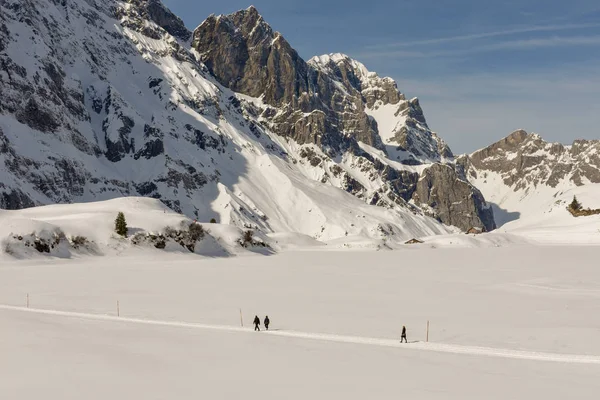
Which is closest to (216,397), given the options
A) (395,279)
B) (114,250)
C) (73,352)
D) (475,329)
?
(73,352)

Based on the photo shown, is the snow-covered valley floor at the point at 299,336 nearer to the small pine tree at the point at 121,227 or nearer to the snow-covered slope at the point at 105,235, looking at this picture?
the snow-covered slope at the point at 105,235

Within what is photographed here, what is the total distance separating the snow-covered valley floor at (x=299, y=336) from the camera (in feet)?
62.7

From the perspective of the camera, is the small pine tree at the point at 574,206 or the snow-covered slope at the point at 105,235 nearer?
the snow-covered slope at the point at 105,235

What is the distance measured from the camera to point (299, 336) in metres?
30.9

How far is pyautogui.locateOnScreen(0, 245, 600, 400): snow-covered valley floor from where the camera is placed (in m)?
19.1

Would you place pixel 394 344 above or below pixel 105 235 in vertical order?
below

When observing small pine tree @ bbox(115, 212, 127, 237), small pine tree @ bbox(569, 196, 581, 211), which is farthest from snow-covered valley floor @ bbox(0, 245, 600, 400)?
small pine tree @ bbox(569, 196, 581, 211)

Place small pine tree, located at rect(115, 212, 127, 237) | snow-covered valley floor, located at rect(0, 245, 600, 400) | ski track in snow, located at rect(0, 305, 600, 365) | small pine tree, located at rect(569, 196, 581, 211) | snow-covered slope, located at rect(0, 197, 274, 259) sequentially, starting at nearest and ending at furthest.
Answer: snow-covered valley floor, located at rect(0, 245, 600, 400), ski track in snow, located at rect(0, 305, 600, 365), snow-covered slope, located at rect(0, 197, 274, 259), small pine tree, located at rect(115, 212, 127, 237), small pine tree, located at rect(569, 196, 581, 211)

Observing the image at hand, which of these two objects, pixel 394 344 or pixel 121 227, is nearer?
pixel 394 344

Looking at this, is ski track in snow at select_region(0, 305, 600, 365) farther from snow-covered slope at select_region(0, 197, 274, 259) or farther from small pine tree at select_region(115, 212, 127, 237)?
small pine tree at select_region(115, 212, 127, 237)


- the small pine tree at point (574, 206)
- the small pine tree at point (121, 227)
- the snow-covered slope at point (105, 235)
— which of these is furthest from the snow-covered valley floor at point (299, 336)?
the small pine tree at point (574, 206)

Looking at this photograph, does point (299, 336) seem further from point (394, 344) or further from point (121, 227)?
point (121, 227)

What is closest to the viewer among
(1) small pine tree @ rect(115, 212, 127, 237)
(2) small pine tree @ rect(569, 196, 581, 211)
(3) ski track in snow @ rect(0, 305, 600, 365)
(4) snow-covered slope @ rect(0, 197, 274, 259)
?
(3) ski track in snow @ rect(0, 305, 600, 365)

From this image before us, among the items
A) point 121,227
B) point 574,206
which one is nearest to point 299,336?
point 121,227
